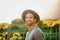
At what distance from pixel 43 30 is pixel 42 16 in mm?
159

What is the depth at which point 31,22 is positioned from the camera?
1678mm

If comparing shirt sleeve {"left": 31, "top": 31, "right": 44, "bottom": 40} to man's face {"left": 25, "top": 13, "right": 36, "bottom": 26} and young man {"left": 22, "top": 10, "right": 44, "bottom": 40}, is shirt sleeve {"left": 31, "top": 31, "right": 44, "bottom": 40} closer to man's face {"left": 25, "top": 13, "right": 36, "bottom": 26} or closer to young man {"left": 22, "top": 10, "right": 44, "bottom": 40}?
young man {"left": 22, "top": 10, "right": 44, "bottom": 40}

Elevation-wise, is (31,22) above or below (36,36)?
above

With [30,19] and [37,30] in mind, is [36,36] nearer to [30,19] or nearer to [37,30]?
[37,30]

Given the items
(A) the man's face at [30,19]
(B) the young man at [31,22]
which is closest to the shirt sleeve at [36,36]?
(B) the young man at [31,22]

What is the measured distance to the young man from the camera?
1.63 meters

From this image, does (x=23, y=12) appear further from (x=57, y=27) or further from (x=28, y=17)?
(x=57, y=27)

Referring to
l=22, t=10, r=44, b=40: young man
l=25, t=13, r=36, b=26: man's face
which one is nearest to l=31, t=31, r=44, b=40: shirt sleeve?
l=22, t=10, r=44, b=40: young man

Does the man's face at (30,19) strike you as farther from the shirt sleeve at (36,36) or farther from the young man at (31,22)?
the shirt sleeve at (36,36)

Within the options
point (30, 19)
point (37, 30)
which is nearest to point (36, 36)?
A: point (37, 30)

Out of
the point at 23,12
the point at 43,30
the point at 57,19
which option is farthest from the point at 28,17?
the point at 57,19

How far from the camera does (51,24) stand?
5.56ft

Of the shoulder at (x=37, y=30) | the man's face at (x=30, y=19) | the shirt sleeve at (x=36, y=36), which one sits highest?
the man's face at (x=30, y=19)

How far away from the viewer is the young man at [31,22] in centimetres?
163
